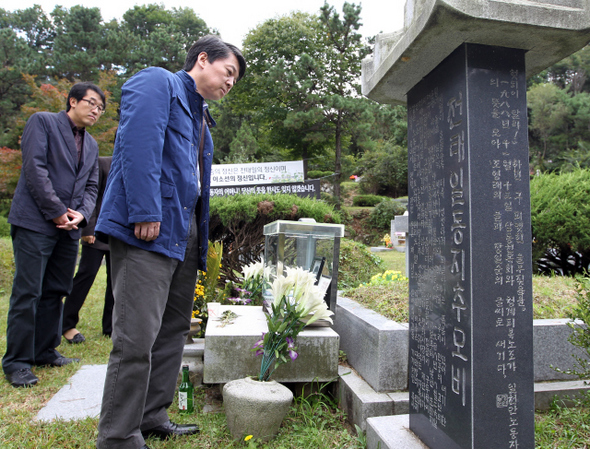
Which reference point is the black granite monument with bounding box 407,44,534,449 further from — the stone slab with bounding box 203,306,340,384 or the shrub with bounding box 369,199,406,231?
the shrub with bounding box 369,199,406,231

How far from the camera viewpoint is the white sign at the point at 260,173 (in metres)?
12.7

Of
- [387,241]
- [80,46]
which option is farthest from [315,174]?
[80,46]

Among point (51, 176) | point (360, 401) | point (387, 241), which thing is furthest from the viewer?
point (387, 241)

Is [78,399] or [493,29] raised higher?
[493,29]

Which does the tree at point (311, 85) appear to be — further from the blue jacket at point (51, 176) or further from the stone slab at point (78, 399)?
the stone slab at point (78, 399)

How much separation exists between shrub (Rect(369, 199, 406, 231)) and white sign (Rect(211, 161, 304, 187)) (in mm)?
8332

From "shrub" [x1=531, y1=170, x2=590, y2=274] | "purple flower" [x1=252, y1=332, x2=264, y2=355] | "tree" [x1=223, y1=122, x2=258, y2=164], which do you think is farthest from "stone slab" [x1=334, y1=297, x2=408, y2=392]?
"tree" [x1=223, y1=122, x2=258, y2=164]

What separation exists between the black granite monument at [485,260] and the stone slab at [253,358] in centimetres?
89

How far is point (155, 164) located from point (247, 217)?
346cm

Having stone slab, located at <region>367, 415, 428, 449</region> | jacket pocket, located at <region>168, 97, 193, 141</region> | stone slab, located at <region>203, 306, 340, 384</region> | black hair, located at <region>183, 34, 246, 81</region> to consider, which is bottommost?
stone slab, located at <region>367, 415, 428, 449</region>

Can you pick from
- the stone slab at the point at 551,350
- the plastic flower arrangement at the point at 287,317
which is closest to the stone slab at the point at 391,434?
the plastic flower arrangement at the point at 287,317

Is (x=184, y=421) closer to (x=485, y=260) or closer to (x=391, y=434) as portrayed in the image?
(x=391, y=434)

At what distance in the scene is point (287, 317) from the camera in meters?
2.42

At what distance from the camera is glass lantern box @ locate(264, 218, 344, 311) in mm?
3111
